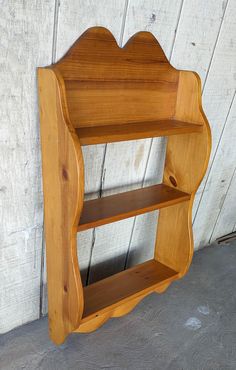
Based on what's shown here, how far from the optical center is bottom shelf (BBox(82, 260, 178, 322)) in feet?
3.48

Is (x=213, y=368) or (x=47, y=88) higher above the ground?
(x=47, y=88)

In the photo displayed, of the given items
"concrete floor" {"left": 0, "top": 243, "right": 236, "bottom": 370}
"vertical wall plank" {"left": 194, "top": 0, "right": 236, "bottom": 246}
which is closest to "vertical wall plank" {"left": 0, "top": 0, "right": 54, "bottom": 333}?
"concrete floor" {"left": 0, "top": 243, "right": 236, "bottom": 370}

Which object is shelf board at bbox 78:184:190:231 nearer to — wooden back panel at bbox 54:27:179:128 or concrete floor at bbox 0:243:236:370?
wooden back panel at bbox 54:27:179:128

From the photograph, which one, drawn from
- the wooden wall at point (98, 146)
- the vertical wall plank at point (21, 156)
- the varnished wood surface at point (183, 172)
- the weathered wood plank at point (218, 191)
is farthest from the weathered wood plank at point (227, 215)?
the vertical wall plank at point (21, 156)

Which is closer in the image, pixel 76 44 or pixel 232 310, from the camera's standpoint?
pixel 76 44

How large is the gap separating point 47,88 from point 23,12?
18 centimetres

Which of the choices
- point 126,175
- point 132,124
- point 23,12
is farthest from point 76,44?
point 126,175

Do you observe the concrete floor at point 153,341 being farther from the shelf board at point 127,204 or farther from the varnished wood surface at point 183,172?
the shelf board at point 127,204

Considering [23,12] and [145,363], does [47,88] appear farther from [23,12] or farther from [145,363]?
[145,363]

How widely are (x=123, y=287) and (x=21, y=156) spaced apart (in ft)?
1.94

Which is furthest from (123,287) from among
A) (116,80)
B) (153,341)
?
(116,80)

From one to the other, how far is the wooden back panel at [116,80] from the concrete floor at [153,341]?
2.52ft

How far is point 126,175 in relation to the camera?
1220 mm

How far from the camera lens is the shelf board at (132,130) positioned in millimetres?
817
